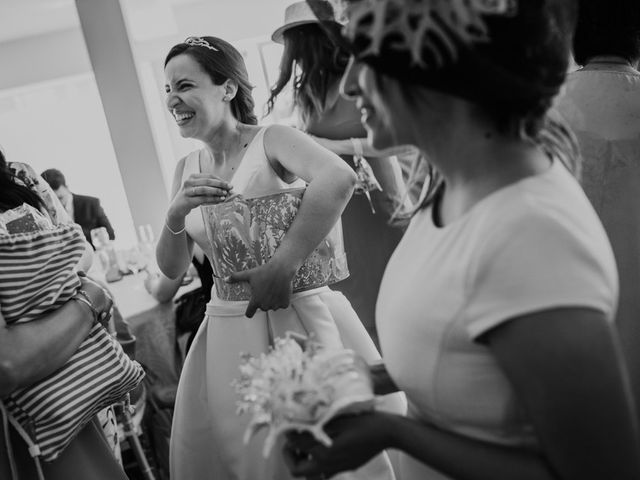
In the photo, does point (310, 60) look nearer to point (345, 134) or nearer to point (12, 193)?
point (345, 134)

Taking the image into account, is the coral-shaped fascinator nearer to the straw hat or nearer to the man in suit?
the straw hat

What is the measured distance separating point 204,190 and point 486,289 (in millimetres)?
994

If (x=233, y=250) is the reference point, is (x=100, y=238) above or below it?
below

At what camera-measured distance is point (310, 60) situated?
7.26 ft

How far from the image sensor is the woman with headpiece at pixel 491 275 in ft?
2.32

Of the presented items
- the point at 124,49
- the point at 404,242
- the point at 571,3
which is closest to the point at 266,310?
the point at 404,242

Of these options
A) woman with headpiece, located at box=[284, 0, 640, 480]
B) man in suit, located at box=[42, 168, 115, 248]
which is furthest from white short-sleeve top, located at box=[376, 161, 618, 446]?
man in suit, located at box=[42, 168, 115, 248]

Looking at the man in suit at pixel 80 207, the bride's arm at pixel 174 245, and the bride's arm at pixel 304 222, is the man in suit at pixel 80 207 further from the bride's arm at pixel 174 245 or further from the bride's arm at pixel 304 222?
the bride's arm at pixel 304 222

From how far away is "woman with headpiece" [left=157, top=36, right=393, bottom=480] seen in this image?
1.60 m

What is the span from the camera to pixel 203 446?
1749 millimetres

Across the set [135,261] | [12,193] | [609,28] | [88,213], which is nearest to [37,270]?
[12,193]

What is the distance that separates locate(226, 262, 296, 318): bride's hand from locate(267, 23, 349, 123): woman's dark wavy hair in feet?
2.73

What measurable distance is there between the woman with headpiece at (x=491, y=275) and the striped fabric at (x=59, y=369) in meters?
0.63

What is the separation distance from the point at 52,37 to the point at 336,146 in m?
7.80
